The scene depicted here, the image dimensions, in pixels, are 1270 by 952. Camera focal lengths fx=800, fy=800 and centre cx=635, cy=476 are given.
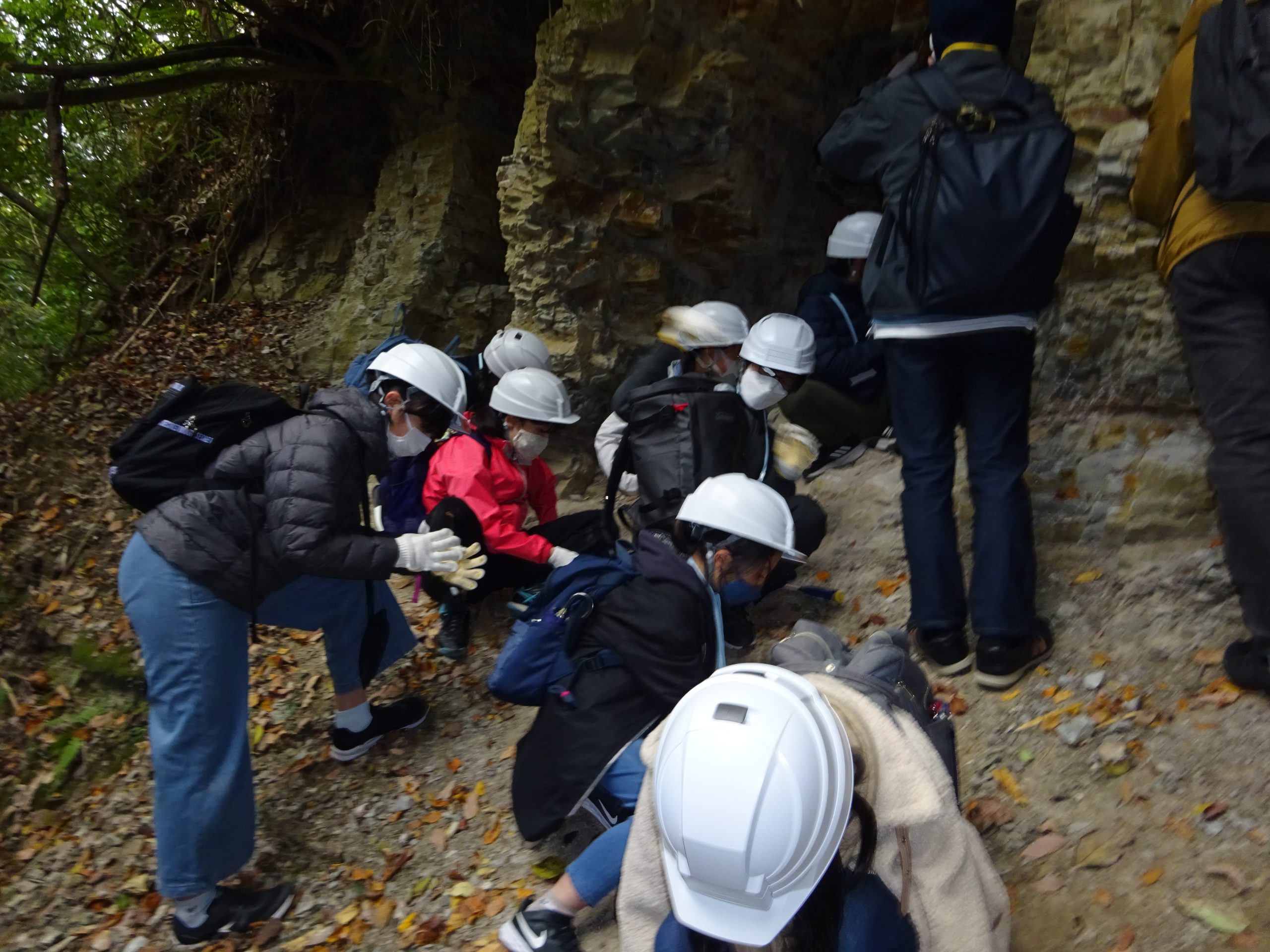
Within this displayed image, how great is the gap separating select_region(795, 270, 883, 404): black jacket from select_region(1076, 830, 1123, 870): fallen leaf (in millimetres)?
3222

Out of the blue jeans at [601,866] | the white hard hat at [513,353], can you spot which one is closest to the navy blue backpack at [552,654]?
the blue jeans at [601,866]

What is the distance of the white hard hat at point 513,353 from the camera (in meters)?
A: 5.32

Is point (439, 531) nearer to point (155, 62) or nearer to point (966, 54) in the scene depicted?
point (966, 54)

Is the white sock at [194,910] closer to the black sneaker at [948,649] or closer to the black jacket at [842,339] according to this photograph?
the black sneaker at [948,649]

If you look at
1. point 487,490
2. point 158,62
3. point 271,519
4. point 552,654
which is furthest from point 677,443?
point 158,62

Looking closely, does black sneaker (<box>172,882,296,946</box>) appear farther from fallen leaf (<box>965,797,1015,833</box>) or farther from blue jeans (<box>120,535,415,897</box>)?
fallen leaf (<box>965,797,1015,833</box>)

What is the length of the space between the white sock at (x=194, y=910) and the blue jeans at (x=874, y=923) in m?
2.57

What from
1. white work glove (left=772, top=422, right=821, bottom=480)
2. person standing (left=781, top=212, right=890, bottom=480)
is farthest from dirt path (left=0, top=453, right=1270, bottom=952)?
person standing (left=781, top=212, right=890, bottom=480)

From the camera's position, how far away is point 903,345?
319 cm

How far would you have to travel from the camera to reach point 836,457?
18.1 feet

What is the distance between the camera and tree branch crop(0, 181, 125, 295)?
738cm

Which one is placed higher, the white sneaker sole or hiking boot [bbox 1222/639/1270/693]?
hiking boot [bbox 1222/639/1270/693]

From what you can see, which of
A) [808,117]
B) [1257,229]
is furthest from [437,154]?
[1257,229]

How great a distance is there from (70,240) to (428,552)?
7319 mm
